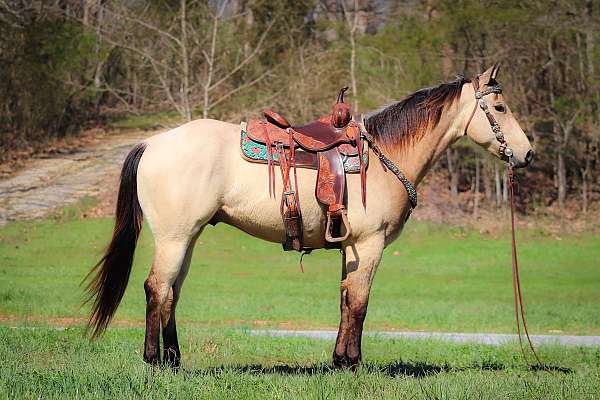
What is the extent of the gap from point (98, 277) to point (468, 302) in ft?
39.2

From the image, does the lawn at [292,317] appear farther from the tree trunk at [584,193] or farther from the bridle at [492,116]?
the tree trunk at [584,193]

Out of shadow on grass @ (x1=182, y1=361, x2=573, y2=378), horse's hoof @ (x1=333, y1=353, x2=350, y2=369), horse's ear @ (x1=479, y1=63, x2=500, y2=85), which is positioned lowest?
shadow on grass @ (x1=182, y1=361, x2=573, y2=378)

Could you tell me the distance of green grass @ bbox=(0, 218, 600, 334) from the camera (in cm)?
1446

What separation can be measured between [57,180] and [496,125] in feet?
78.1

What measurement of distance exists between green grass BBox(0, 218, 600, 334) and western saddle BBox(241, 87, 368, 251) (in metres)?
6.68

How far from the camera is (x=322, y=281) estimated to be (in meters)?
20.4

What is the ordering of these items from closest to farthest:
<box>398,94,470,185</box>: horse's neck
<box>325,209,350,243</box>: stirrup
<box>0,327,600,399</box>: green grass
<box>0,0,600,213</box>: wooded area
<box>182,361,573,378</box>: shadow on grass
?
<box>0,327,600,399</box>: green grass
<box>325,209,350,243</box>: stirrup
<box>182,361,573,378</box>: shadow on grass
<box>398,94,470,185</box>: horse's neck
<box>0,0,600,213</box>: wooded area

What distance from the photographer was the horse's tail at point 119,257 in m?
7.07

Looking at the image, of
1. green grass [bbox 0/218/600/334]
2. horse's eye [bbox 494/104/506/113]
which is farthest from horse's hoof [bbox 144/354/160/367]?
green grass [bbox 0/218/600/334]

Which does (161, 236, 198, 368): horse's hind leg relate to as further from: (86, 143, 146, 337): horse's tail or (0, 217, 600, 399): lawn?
(86, 143, 146, 337): horse's tail

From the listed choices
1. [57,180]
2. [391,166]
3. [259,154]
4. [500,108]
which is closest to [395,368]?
[391,166]

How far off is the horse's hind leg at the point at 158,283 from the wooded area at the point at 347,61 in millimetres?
20312

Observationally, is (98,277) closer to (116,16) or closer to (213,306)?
(213,306)

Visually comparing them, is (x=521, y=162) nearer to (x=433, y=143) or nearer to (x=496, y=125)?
(x=496, y=125)
